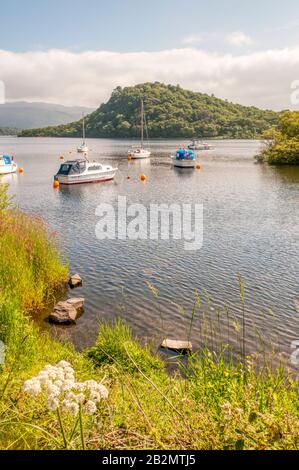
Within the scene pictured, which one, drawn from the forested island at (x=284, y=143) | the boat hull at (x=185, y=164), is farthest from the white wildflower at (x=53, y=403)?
the forested island at (x=284, y=143)

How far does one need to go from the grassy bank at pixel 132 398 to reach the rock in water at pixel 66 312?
3.52 ft

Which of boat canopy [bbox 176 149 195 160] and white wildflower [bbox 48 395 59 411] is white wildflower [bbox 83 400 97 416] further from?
→ boat canopy [bbox 176 149 195 160]

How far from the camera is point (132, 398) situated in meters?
6.80

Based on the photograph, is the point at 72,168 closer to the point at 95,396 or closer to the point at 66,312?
the point at 66,312

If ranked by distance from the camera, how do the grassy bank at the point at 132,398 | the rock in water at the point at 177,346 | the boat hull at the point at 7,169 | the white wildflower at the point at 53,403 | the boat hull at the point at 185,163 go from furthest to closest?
the boat hull at the point at 185,163, the boat hull at the point at 7,169, the rock in water at the point at 177,346, the grassy bank at the point at 132,398, the white wildflower at the point at 53,403

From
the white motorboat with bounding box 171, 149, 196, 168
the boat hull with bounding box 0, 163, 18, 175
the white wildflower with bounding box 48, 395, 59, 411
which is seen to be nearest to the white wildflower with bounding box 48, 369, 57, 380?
the white wildflower with bounding box 48, 395, 59, 411

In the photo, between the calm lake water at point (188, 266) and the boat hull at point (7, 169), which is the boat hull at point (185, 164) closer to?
the boat hull at point (7, 169)

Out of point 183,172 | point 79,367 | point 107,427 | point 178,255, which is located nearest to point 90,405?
point 107,427

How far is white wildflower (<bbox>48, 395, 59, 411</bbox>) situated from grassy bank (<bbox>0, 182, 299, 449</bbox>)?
245 millimetres

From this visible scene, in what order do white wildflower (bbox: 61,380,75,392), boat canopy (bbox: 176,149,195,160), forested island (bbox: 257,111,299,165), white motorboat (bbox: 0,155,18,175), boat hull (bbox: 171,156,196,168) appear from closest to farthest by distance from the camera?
white wildflower (bbox: 61,380,75,392) < white motorboat (bbox: 0,155,18,175) < forested island (bbox: 257,111,299,165) < boat hull (bbox: 171,156,196,168) < boat canopy (bbox: 176,149,195,160)

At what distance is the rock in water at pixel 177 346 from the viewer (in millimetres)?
12518

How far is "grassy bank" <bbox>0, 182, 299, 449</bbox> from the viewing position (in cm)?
485

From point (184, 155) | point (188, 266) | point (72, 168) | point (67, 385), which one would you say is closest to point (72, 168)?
point (72, 168)

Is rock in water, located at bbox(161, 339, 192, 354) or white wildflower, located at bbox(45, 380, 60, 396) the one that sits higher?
white wildflower, located at bbox(45, 380, 60, 396)
